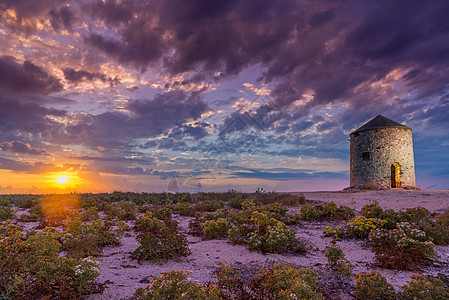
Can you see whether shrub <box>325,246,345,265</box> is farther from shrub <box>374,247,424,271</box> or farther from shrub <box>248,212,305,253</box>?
shrub <box>248,212,305,253</box>

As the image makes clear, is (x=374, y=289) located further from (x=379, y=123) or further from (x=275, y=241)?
(x=379, y=123)

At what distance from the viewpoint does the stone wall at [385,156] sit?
79.7 feet

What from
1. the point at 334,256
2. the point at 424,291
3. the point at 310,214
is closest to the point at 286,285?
the point at 424,291

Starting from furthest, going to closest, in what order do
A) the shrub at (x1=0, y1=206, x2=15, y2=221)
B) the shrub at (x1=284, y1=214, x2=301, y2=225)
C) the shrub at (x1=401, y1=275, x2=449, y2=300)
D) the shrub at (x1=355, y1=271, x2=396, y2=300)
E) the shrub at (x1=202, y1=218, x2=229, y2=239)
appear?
1. the shrub at (x1=0, y1=206, x2=15, y2=221)
2. the shrub at (x1=284, y1=214, x2=301, y2=225)
3. the shrub at (x1=202, y1=218, x2=229, y2=239)
4. the shrub at (x1=355, y1=271, x2=396, y2=300)
5. the shrub at (x1=401, y1=275, x2=449, y2=300)

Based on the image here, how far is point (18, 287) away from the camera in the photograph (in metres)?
3.52

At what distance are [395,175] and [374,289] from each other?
1013 inches

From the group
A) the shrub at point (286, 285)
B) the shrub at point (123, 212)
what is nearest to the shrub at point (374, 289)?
the shrub at point (286, 285)

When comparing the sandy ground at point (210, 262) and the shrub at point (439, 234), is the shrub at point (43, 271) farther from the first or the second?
the shrub at point (439, 234)

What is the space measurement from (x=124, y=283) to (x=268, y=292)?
2429 mm

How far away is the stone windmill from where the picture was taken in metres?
24.3

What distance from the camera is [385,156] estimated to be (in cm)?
2439

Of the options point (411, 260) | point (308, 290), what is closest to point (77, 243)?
point (308, 290)

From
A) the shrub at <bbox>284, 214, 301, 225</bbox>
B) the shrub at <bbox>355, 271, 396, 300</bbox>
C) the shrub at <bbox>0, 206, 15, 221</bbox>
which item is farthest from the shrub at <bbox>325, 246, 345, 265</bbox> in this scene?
the shrub at <bbox>0, 206, 15, 221</bbox>

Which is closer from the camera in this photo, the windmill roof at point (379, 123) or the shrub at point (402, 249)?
the shrub at point (402, 249)
